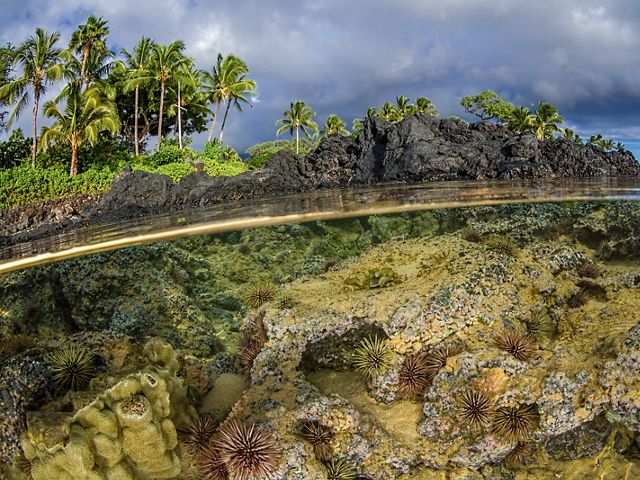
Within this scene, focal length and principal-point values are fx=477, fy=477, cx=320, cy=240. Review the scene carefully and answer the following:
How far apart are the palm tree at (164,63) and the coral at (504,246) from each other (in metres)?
36.7

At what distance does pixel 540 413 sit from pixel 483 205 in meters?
12.6

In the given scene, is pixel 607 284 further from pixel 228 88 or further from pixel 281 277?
pixel 228 88

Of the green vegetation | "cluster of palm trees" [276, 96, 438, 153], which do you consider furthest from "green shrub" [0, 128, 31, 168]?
"cluster of palm trees" [276, 96, 438, 153]

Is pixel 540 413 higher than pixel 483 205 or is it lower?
lower

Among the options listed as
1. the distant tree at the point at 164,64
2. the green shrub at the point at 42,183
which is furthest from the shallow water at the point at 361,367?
the distant tree at the point at 164,64

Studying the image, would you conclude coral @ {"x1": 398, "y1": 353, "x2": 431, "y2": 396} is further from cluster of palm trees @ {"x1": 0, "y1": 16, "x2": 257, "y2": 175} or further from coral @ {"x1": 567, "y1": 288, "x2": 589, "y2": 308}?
cluster of palm trees @ {"x1": 0, "y1": 16, "x2": 257, "y2": 175}

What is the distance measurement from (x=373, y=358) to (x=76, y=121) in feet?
111

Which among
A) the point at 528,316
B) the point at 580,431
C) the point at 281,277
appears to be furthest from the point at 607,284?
the point at 281,277

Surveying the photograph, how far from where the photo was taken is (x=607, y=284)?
7.95 metres

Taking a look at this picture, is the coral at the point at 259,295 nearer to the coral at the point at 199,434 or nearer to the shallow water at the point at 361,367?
the shallow water at the point at 361,367

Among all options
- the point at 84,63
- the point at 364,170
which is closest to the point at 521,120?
the point at 364,170

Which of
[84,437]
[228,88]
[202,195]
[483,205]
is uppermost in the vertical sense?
[228,88]

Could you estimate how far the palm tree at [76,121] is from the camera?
33000mm

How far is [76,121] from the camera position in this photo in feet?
110
